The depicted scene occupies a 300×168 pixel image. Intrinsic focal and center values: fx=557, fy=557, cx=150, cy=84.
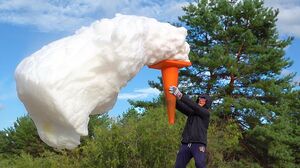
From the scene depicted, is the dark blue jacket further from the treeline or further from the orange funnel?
the treeline

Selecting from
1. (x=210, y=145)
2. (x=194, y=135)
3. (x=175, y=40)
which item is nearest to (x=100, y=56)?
(x=175, y=40)

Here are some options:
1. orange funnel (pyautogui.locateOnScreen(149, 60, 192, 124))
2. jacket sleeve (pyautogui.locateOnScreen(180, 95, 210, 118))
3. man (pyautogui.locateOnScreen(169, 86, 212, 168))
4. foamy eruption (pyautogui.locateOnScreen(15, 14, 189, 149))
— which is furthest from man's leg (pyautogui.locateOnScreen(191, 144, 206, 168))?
foamy eruption (pyautogui.locateOnScreen(15, 14, 189, 149))

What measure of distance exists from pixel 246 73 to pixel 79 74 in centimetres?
1719

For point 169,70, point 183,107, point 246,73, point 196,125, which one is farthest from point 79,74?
point 246,73

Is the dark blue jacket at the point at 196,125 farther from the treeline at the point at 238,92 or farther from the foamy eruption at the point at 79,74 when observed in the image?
the treeline at the point at 238,92

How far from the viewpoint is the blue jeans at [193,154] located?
254 inches

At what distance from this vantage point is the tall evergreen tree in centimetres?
2030

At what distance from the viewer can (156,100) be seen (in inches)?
875

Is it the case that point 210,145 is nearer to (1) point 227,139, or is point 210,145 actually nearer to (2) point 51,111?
(1) point 227,139

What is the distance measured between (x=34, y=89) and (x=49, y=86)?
149 mm

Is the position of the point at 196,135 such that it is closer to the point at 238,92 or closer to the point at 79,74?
the point at 79,74

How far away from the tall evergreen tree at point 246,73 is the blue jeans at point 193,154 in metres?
13.5

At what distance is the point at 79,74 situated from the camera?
4418mm

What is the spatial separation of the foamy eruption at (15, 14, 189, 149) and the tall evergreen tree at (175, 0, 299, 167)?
50.5 ft
